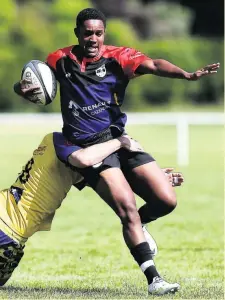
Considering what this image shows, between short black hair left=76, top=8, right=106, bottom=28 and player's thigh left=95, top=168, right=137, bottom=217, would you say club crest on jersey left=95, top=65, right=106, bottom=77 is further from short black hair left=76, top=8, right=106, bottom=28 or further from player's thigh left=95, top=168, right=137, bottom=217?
player's thigh left=95, top=168, right=137, bottom=217

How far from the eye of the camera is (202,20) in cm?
5831

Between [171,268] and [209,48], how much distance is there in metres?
34.6

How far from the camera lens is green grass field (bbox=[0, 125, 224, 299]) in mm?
7887

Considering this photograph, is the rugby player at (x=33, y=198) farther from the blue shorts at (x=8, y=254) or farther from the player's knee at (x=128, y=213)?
the player's knee at (x=128, y=213)

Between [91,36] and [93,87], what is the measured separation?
0.41 m

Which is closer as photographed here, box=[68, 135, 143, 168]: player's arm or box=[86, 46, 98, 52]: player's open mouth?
box=[68, 135, 143, 168]: player's arm

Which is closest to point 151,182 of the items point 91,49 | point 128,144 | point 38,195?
point 128,144

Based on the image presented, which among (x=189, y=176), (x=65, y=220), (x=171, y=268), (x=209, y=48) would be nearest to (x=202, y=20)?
(x=209, y=48)

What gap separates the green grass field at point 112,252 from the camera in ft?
25.9

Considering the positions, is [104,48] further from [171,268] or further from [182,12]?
[182,12]

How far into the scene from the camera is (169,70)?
743 centimetres

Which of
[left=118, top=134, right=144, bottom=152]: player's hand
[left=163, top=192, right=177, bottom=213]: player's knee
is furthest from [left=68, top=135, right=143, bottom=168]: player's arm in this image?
[left=163, top=192, right=177, bottom=213]: player's knee

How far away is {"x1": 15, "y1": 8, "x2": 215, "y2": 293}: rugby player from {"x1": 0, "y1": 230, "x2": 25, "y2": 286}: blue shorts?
859mm

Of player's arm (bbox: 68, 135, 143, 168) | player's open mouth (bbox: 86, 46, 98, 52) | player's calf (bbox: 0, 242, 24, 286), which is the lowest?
player's calf (bbox: 0, 242, 24, 286)
